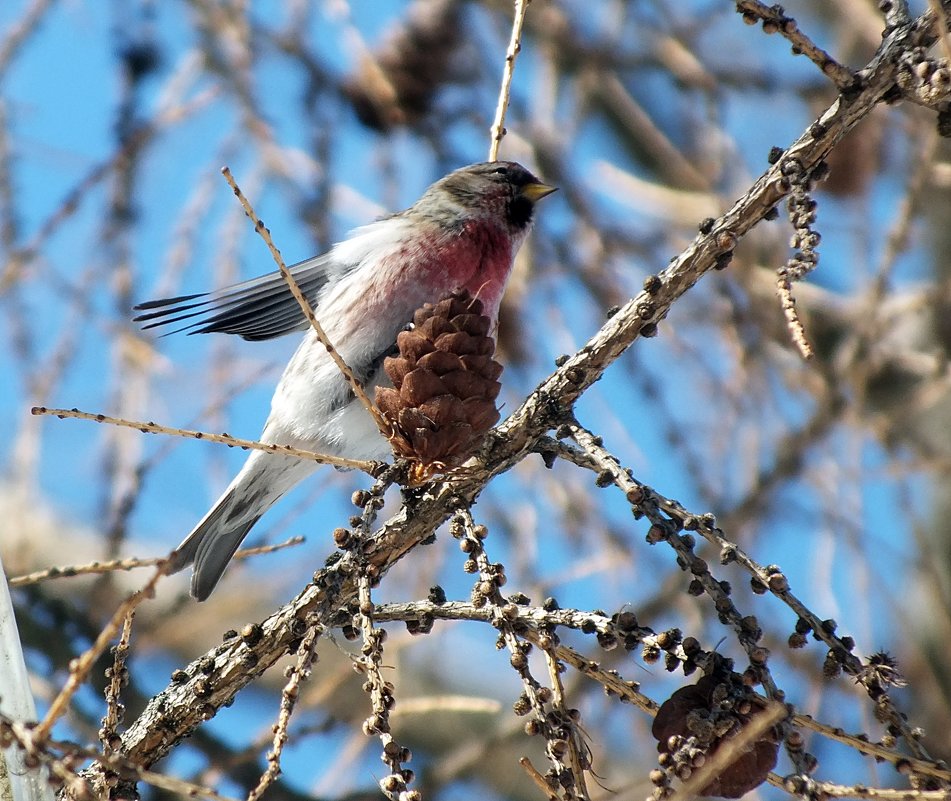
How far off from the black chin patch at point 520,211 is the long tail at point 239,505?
32.6 inches

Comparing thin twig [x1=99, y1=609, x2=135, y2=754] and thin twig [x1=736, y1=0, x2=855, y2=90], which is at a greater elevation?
thin twig [x1=736, y1=0, x2=855, y2=90]

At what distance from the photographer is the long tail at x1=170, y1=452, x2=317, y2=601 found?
2725mm

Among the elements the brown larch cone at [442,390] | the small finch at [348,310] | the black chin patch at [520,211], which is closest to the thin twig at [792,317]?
the brown larch cone at [442,390]

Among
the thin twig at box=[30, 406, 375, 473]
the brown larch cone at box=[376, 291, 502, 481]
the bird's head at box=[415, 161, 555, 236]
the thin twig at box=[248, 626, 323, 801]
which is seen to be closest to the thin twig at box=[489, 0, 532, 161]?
the brown larch cone at box=[376, 291, 502, 481]

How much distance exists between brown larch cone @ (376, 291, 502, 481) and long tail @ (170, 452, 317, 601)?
110cm

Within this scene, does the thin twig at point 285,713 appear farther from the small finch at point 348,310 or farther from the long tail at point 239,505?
the long tail at point 239,505

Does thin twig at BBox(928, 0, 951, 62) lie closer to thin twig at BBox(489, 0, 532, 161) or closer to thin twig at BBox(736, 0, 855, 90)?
thin twig at BBox(736, 0, 855, 90)

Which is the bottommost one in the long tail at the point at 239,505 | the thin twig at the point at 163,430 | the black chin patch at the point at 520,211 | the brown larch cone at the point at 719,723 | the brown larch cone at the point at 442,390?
the brown larch cone at the point at 719,723

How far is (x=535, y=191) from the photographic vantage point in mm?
2992

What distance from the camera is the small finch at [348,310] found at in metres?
2.51

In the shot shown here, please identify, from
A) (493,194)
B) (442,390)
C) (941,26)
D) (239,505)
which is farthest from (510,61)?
(239,505)

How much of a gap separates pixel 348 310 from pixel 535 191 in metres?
0.73

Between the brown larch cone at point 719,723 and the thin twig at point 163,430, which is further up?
the thin twig at point 163,430

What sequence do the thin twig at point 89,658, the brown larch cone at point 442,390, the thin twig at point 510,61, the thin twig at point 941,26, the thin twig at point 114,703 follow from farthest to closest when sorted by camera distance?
the thin twig at point 510,61
the brown larch cone at point 442,390
the thin twig at point 114,703
the thin twig at point 941,26
the thin twig at point 89,658
